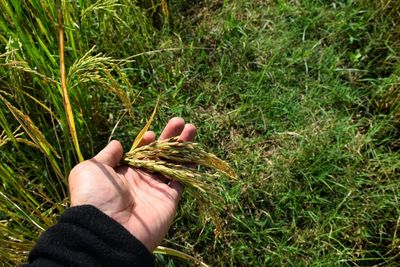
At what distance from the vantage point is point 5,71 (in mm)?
1966

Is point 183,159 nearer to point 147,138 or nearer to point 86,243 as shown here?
point 147,138

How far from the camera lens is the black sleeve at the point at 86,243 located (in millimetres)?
1508

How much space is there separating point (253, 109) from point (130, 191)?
1.03 metres

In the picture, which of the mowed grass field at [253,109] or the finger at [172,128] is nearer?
the finger at [172,128]

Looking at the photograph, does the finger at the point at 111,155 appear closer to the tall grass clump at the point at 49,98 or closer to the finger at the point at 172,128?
the tall grass clump at the point at 49,98

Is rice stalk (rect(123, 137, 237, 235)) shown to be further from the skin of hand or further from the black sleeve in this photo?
the black sleeve

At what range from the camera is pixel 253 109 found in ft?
8.47

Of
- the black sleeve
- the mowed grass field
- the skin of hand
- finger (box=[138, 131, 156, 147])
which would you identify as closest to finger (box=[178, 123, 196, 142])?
the skin of hand

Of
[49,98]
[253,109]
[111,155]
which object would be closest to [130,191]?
[111,155]

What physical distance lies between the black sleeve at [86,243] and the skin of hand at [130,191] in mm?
86

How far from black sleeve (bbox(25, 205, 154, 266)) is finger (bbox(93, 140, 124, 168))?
0.76ft

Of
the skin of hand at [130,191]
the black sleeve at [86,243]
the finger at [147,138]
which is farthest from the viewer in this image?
the finger at [147,138]

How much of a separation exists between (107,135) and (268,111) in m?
0.92

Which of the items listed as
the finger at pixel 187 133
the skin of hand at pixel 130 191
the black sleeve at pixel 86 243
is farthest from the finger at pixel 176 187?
the black sleeve at pixel 86 243
